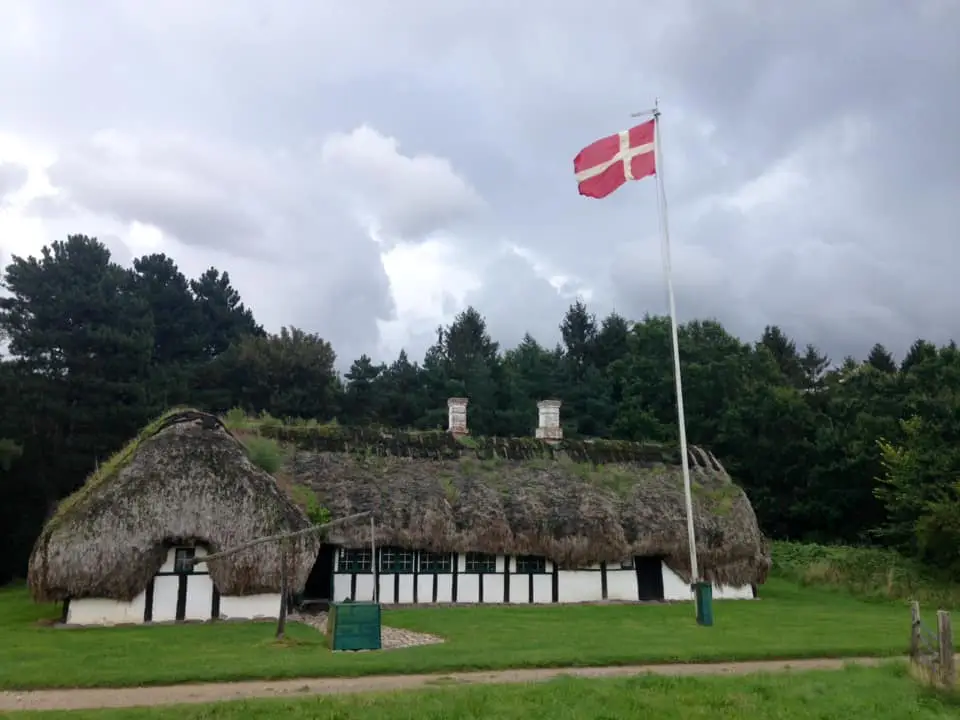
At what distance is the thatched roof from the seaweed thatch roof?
2003mm

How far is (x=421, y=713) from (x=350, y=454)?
48.0 ft

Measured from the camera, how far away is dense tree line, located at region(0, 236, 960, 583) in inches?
1240

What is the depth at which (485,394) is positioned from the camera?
48.1 meters

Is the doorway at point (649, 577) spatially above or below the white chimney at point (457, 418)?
below

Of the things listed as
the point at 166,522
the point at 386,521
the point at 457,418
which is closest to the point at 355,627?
the point at 166,522

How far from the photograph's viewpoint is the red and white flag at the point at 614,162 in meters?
17.6

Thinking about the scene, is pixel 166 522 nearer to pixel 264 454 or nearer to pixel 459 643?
pixel 264 454

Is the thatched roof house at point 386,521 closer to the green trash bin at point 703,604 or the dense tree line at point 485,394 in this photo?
the green trash bin at point 703,604

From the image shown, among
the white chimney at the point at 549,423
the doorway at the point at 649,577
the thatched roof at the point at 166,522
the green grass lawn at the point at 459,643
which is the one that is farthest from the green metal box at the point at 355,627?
the white chimney at the point at 549,423

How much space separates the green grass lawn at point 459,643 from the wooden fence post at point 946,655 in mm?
2602

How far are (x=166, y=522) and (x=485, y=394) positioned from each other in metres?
31.3

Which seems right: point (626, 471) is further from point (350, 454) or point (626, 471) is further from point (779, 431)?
point (779, 431)

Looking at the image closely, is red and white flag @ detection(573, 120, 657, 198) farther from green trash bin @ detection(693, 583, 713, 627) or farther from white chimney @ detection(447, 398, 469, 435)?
white chimney @ detection(447, 398, 469, 435)

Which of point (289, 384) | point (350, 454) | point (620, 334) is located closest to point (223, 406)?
point (289, 384)
